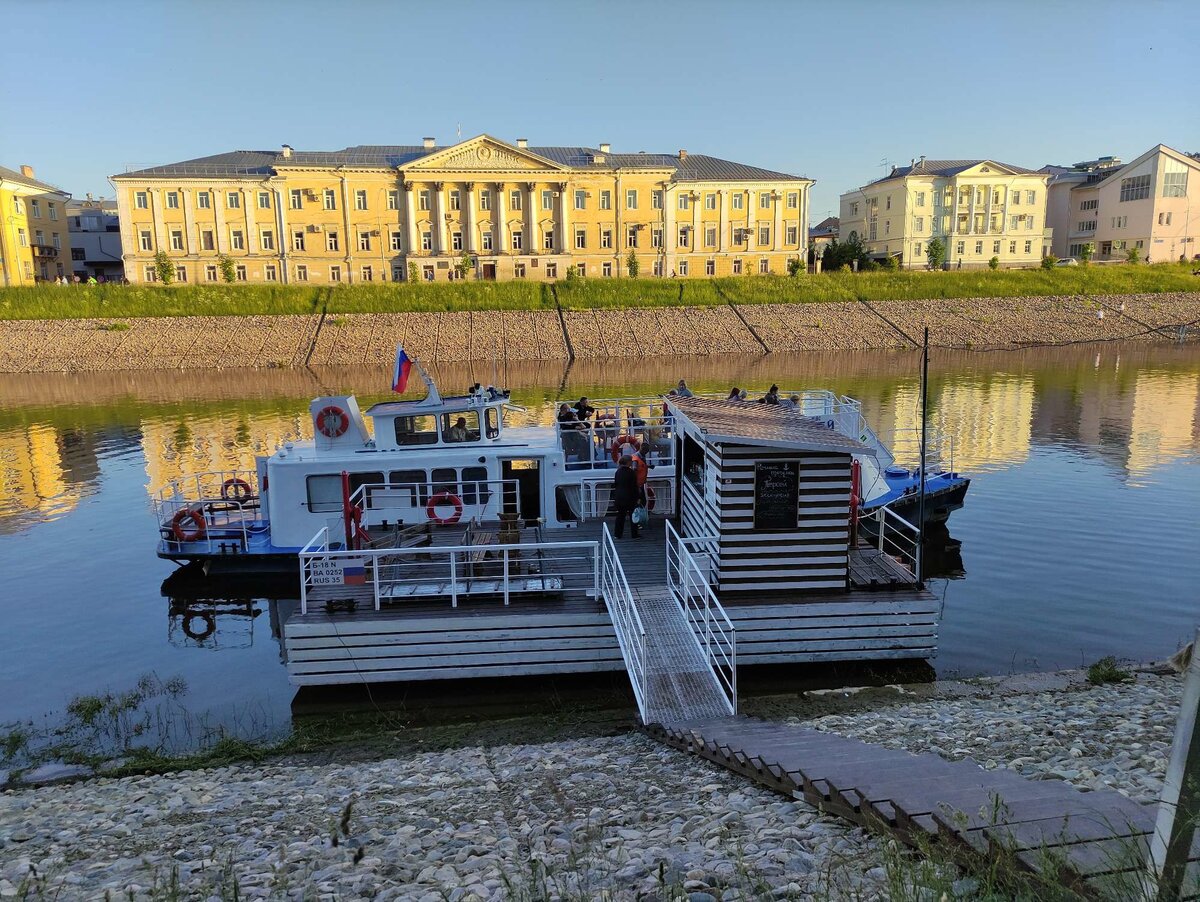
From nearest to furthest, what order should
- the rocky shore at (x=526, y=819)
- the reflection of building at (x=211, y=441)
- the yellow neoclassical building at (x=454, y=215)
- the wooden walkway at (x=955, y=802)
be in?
the wooden walkway at (x=955, y=802), the rocky shore at (x=526, y=819), the reflection of building at (x=211, y=441), the yellow neoclassical building at (x=454, y=215)

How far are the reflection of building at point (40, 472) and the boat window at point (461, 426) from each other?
14.5 metres

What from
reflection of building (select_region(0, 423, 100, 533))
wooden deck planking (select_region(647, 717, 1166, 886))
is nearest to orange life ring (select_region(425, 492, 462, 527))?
wooden deck planking (select_region(647, 717, 1166, 886))

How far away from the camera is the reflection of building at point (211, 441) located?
30.4 m

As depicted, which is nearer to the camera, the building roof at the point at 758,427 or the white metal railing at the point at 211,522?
the building roof at the point at 758,427

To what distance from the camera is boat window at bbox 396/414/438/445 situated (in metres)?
18.8

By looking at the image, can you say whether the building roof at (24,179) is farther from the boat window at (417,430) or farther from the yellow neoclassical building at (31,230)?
the boat window at (417,430)

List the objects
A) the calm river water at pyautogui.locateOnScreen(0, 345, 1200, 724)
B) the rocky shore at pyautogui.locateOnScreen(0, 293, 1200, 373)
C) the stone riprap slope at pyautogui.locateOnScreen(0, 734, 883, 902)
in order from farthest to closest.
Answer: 1. the rocky shore at pyautogui.locateOnScreen(0, 293, 1200, 373)
2. the calm river water at pyautogui.locateOnScreen(0, 345, 1200, 724)
3. the stone riprap slope at pyautogui.locateOnScreen(0, 734, 883, 902)

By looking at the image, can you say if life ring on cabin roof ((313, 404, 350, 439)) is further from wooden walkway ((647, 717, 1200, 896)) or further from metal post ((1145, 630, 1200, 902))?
metal post ((1145, 630, 1200, 902))

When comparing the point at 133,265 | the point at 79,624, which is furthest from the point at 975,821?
the point at 133,265

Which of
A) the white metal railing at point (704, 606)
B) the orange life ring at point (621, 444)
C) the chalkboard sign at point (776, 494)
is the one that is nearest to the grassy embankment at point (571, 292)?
the orange life ring at point (621, 444)

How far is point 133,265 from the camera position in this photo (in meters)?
88.3

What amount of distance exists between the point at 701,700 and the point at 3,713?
11.5 meters

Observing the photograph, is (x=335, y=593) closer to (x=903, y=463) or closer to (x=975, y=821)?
(x=975, y=821)

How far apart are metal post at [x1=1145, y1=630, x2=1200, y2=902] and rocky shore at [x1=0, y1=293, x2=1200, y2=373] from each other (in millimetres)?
61576
